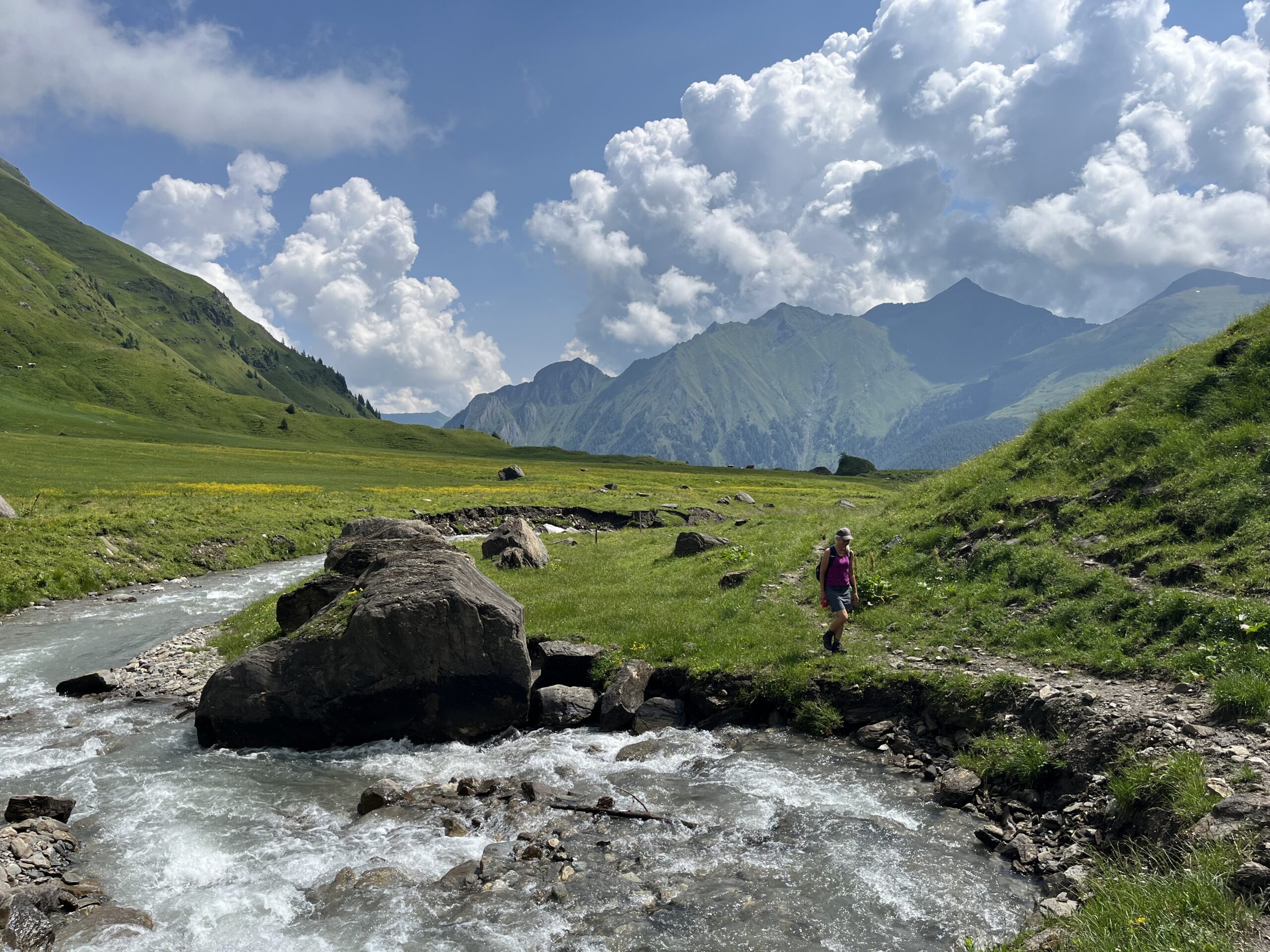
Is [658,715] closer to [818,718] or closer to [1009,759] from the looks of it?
[818,718]

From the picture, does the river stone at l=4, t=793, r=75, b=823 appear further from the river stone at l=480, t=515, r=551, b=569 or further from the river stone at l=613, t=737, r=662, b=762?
the river stone at l=480, t=515, r=551, b=569

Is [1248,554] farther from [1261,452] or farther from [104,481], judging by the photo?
[104,481]

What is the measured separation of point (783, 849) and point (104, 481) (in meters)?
74.4

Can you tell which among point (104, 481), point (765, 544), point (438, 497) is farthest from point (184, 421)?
point (765, 544)

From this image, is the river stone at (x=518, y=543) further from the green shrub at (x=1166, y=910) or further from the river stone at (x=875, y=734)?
the green shrub at (x=1166, y=910)

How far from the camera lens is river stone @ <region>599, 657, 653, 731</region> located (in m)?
17.4

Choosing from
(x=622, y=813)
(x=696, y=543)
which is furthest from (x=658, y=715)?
(x=696, y=543)

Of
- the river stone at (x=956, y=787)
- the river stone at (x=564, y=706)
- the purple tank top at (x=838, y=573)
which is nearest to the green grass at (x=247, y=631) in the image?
the river stone at (x=564, y=706)

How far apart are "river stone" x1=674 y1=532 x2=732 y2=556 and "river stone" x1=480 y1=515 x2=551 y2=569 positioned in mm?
7188

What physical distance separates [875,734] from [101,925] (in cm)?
1468

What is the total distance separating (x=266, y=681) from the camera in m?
16.7

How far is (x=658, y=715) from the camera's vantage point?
58.2 feet

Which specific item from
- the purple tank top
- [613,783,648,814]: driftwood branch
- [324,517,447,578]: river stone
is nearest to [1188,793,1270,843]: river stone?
[613,783,648,814]: driftwood branch

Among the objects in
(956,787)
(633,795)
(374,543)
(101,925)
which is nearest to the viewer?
(101,925)
